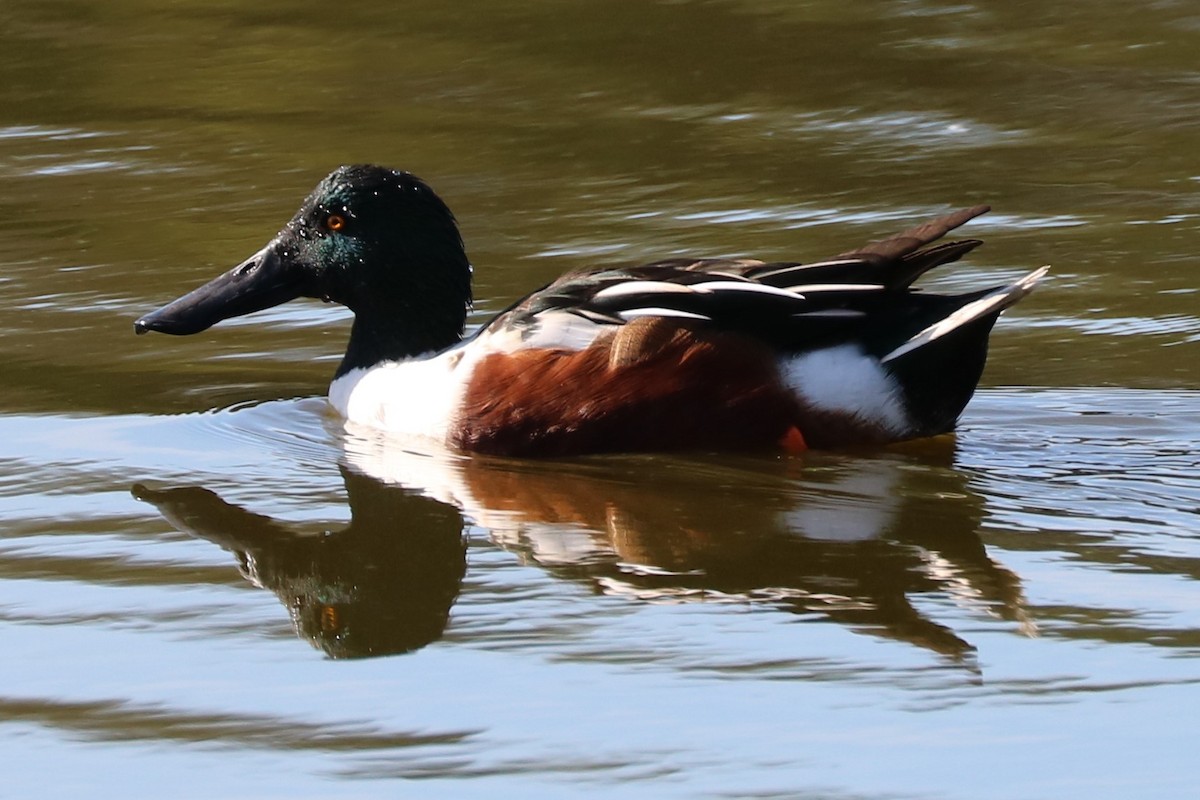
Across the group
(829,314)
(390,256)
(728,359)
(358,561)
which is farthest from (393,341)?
(358,561)

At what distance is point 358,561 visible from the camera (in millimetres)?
5090

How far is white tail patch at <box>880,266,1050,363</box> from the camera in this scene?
5.92 meters

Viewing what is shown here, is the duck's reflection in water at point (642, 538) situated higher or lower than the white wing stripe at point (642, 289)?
lower

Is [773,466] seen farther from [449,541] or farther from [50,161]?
[50,161]

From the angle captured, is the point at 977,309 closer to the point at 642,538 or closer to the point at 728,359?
the point at 728,359

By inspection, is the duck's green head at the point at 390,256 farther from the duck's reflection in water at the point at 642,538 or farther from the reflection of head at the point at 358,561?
the reflection of head at the point at 358,561

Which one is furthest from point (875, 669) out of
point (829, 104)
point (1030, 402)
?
point (829, 104)

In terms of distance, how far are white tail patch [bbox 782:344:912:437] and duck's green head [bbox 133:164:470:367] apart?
1.29 meters

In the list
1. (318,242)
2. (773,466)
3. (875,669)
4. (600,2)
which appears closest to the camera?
(875,669)

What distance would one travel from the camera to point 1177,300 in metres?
7.33

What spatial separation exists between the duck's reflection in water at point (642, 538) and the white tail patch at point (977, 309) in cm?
35

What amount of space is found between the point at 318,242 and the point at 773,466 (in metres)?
1.88

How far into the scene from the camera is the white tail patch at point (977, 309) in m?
5.92

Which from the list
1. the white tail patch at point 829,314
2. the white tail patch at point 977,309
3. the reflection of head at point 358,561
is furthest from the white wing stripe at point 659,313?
the reflection of head at point 358,561
